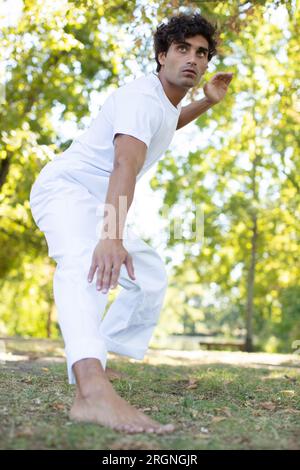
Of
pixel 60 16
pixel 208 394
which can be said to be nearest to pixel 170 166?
pixel 60 16

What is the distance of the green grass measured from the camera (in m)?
2.22

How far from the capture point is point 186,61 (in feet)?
11.1

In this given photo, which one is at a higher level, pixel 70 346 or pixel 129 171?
pixel 129 171

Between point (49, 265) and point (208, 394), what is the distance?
42.4 feet

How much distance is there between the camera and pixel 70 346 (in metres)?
2.71

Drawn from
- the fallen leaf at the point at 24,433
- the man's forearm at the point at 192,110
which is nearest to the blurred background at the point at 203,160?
the man's forearm at the point at 192,110

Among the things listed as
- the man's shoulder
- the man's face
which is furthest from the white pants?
the man's face

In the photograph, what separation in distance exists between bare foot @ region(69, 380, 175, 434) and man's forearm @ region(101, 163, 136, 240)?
655 millimetres

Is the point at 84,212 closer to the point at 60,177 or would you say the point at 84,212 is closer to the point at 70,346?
the point at 60,177

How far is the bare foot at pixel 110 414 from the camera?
2.40 m


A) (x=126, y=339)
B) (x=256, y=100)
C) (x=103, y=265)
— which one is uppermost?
(x=256, y=100)

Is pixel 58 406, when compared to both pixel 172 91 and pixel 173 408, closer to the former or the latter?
pixel 173 408

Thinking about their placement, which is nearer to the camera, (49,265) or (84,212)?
(84,212)
